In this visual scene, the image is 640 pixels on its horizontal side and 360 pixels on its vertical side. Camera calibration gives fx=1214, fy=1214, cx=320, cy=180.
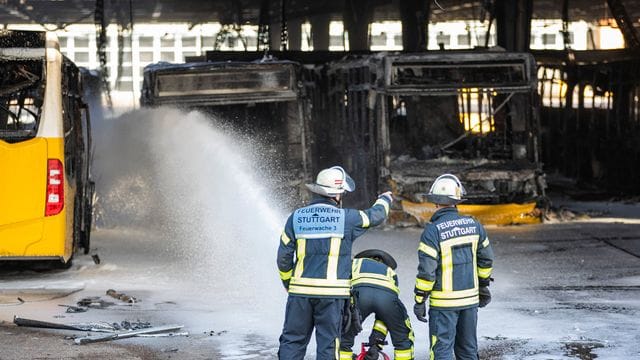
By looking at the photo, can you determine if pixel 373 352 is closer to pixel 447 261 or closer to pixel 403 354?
pixel 403 354

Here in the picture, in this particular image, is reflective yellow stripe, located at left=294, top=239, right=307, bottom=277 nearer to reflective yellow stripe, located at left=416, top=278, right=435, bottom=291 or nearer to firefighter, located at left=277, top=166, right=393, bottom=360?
firefighter, located at left=277, top=166, right=393, bottom=360

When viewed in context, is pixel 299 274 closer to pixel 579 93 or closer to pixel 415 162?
pixel 415 162

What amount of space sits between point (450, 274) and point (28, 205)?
635 cm

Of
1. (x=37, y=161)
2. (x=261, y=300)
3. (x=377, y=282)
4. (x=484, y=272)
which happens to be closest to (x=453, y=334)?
(x=484, y=272)

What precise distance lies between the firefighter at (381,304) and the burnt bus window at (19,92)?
19.3ft

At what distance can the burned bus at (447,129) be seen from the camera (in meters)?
19.2

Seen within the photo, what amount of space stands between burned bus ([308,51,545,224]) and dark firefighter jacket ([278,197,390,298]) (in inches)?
432

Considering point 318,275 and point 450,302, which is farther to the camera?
point 450,302

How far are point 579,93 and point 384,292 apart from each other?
23505mm

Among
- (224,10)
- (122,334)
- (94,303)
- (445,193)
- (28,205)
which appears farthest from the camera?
(224,10)

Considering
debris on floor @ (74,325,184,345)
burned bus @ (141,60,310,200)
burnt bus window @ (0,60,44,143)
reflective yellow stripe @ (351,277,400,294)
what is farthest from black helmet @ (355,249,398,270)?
burned bus @ (141,60,310,200)

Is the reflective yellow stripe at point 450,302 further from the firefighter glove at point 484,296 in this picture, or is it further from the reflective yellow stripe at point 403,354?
the reflective yellow stripe at point 403,354

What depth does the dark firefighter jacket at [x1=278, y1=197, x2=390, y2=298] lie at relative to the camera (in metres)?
8.14

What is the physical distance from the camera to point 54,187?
13.2 metres
